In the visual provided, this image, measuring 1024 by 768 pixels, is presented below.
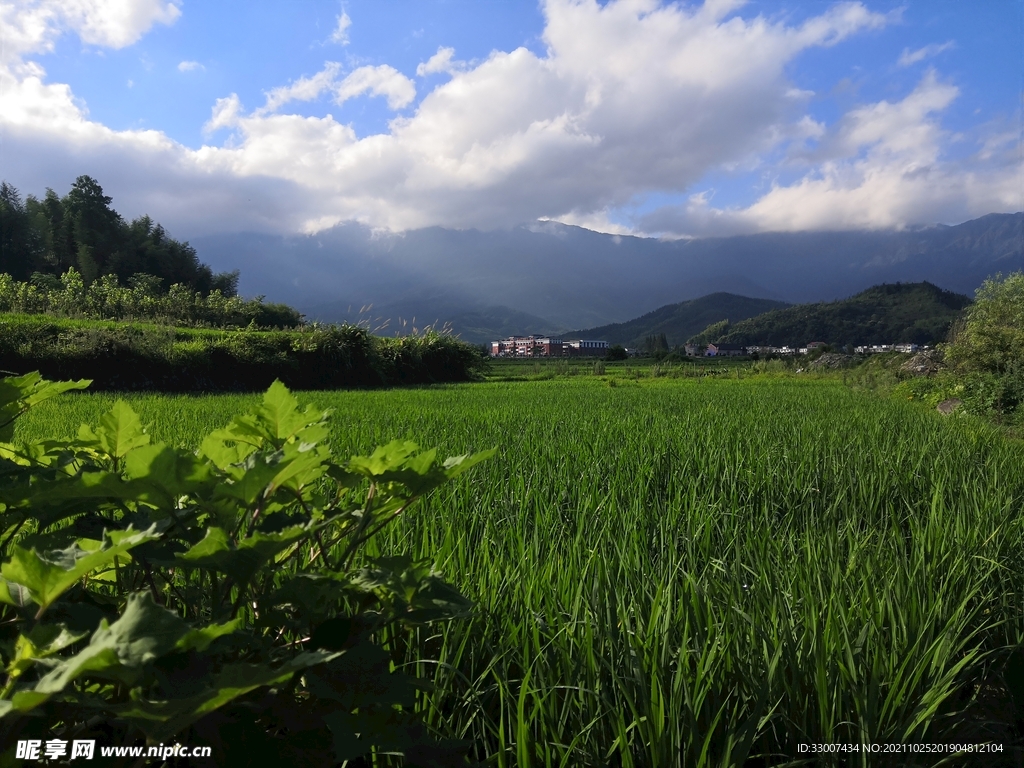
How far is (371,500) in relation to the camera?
723 mm

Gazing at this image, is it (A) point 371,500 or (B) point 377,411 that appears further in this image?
(B) point 377,411

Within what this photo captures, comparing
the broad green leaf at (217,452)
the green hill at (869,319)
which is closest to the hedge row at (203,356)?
the broad green leaf at (217,452)

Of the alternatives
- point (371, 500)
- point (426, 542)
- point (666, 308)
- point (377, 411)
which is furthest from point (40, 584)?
point (666, 308)

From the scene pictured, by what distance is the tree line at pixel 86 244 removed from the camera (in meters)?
36.4

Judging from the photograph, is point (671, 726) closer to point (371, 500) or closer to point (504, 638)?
point (504, 638)

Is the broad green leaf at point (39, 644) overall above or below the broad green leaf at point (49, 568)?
below

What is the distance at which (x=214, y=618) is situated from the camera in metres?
0.65

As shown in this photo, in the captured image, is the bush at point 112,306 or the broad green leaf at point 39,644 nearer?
the broad green leaf at point 39,644

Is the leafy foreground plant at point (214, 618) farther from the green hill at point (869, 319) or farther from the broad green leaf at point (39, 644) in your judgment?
the green hill at point (869, 319)

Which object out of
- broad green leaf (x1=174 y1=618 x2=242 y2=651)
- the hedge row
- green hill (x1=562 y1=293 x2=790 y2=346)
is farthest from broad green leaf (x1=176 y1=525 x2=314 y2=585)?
green hill (x1=562 y1=293 x2=790 y2=346)

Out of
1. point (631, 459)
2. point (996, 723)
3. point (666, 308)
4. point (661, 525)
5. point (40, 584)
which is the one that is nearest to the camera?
point (40, 584)

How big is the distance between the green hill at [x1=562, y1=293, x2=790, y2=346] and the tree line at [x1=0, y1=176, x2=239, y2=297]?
294 ft

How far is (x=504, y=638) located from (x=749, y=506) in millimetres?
1736

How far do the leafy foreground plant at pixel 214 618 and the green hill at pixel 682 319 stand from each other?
398 ft
